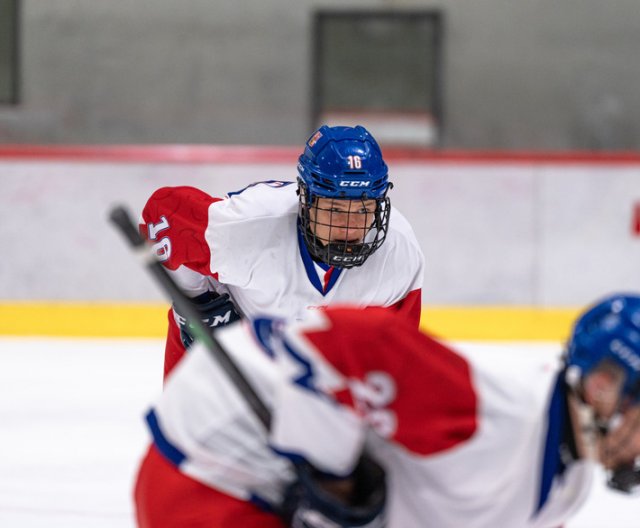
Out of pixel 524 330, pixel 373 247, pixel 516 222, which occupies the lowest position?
pixel 524 330

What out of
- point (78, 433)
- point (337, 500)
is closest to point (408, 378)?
point (337, 500)

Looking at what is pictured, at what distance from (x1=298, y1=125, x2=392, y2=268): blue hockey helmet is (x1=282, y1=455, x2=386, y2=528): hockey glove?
90 centimetres

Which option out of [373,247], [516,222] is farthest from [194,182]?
[373,247]

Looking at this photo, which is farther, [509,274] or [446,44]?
[446,44]

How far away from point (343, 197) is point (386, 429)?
38.7 inches

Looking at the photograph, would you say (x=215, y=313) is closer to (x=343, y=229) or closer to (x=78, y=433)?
(x=343, y=229)

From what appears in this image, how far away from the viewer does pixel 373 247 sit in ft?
7.54

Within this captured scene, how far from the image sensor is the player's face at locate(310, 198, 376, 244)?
2.30 m

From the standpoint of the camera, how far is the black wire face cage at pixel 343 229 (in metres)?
2.30

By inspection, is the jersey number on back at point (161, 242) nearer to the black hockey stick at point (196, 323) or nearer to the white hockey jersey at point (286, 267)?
the white hockey jersey at point (286, 267)

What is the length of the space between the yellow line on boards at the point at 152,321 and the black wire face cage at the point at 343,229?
8.35 feet

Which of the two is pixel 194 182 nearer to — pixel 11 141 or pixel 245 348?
pixel 11 141

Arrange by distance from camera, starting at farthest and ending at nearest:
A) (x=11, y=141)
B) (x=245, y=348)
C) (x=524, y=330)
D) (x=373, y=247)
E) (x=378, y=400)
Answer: (x=11, y=141) < (x=524, y=330) < (x=373, y=247) < (x=245, y=348) < (x=378, y=400)

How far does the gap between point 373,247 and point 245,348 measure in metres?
0.88
